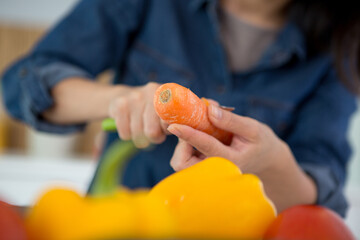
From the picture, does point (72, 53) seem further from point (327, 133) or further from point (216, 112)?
point (327, 133)

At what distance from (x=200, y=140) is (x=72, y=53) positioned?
0.56 meters

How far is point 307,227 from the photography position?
31 cm

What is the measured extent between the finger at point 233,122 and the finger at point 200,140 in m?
0.02

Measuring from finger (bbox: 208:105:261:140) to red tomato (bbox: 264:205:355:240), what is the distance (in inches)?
4.0

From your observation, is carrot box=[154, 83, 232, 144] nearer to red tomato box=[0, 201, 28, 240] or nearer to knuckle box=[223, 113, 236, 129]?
knuckle box=[223, 113, 236, 129]

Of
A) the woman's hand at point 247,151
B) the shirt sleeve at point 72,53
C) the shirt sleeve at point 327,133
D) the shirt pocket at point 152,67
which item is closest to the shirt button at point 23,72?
the shirt sleeve at point 72,53

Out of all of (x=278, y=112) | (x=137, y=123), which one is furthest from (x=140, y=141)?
(x=278, y=112)

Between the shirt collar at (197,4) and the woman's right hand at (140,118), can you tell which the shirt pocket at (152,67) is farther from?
the woman's right hand at (140,118)

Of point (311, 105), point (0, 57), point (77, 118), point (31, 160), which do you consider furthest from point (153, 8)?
point (0, 57)

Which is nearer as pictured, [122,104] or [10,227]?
[10,227]

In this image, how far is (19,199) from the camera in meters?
2.26

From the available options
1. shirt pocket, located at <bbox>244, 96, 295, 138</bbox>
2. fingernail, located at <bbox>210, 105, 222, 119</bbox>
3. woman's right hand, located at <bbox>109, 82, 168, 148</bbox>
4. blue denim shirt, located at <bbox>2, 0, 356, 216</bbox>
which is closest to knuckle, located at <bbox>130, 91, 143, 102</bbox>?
woman's right hand, located at <bbox>109, 82, 168, 148</bbox>

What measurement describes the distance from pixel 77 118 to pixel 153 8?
36 centimetres

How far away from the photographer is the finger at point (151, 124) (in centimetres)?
41
